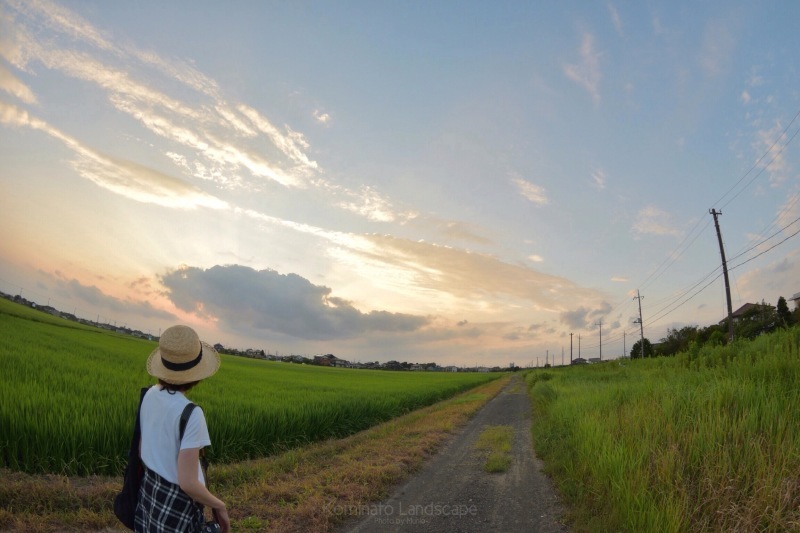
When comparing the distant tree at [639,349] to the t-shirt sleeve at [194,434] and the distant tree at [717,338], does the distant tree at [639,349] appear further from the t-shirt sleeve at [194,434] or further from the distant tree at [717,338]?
the t-shirt sleeve at [194,434]

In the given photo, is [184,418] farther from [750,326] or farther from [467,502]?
[750,326]

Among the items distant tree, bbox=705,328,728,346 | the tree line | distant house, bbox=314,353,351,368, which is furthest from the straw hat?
distant house, bbox=314,353,351,368

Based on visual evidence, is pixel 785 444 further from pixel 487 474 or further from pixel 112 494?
pixel 112 494

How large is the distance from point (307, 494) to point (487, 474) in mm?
3635

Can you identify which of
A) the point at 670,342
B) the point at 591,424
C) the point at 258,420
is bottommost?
the point at 258,420

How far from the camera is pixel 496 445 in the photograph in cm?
1095

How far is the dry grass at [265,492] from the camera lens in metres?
5.14

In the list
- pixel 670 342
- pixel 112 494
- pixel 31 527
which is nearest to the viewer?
pixel 31 527

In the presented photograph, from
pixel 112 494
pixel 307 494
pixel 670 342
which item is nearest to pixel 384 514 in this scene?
pixel 307 494

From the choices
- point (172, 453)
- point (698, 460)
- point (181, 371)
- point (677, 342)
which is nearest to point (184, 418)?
point (172, 453)

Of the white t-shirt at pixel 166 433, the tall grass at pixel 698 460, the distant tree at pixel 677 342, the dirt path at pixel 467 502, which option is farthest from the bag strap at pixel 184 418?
the distant tree at pixel 677 342

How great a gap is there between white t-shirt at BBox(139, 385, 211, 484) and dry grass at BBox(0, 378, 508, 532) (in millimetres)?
3346

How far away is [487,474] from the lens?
825cm

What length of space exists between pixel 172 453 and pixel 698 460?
227 inches
